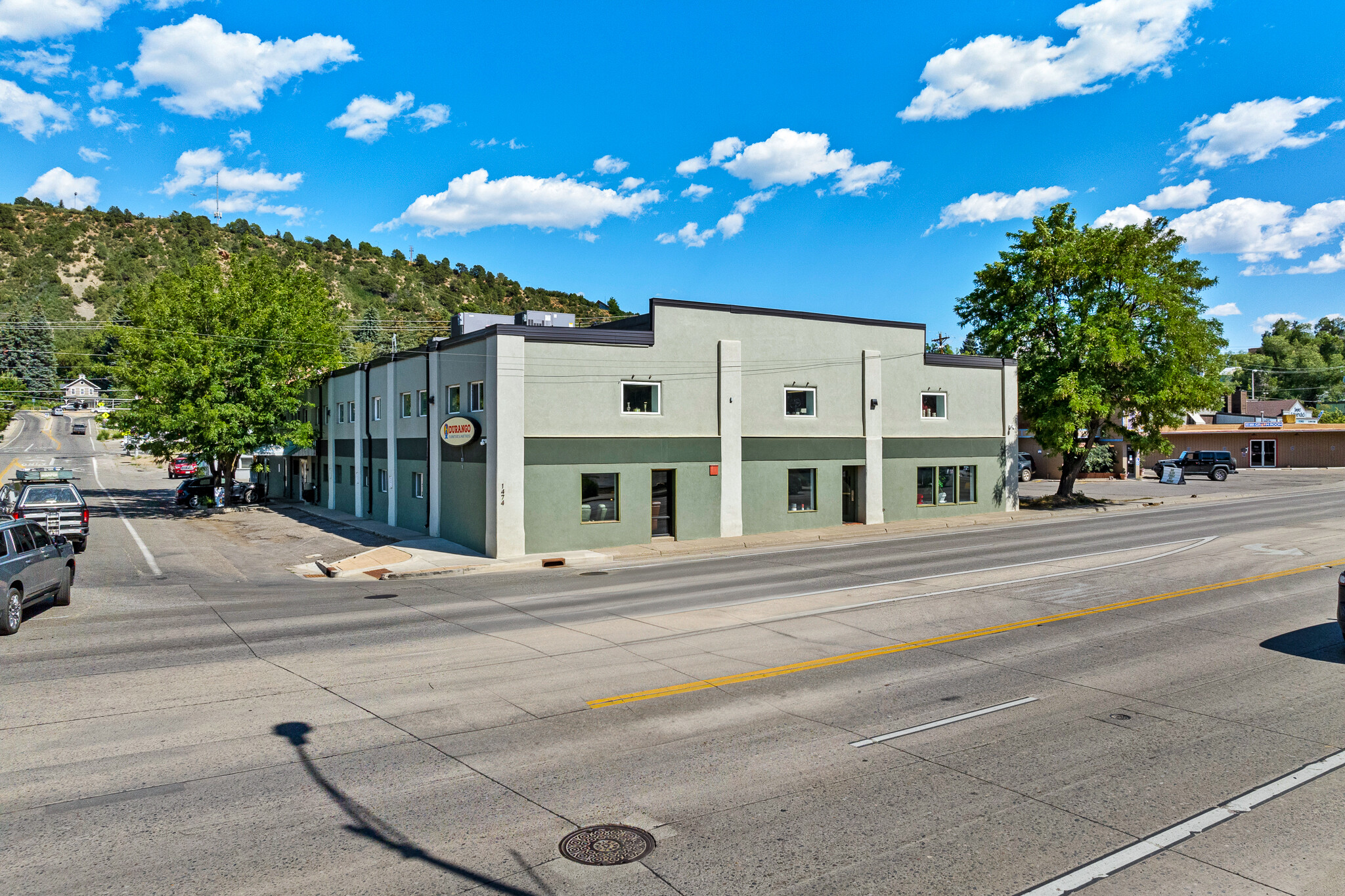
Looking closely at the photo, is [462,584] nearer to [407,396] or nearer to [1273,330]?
[407,396]

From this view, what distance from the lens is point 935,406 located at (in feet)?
116

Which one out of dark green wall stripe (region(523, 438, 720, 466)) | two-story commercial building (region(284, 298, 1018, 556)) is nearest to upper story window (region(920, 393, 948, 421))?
two-story commercial building (region(284, 298, 1018, 556))

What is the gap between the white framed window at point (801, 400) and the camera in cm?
3108

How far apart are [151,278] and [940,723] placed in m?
197

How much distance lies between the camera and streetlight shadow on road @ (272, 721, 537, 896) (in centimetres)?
561

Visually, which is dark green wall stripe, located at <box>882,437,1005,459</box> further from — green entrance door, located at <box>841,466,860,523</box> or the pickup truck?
the pickup truck

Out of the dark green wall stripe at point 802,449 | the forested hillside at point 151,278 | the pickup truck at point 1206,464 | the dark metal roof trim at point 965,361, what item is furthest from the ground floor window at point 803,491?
the forested hillside at point 151,278

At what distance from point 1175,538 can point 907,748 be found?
23083 millimetres

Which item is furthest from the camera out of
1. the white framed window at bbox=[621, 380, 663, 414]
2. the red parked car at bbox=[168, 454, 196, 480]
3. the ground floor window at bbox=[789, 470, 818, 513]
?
the red parked car at bbox=[168, 454, 196, 480]

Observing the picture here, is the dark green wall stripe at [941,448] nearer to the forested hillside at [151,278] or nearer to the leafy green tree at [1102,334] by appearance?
the leafy green tree at [1102,334]

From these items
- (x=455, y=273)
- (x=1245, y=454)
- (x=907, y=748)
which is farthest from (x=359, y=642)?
(x=455, y=273)

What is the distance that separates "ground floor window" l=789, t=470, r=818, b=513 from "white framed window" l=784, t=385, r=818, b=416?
230 centimetres

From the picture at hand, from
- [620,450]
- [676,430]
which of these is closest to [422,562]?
[620,450]

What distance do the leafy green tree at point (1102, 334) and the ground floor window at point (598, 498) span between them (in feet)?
70.5
